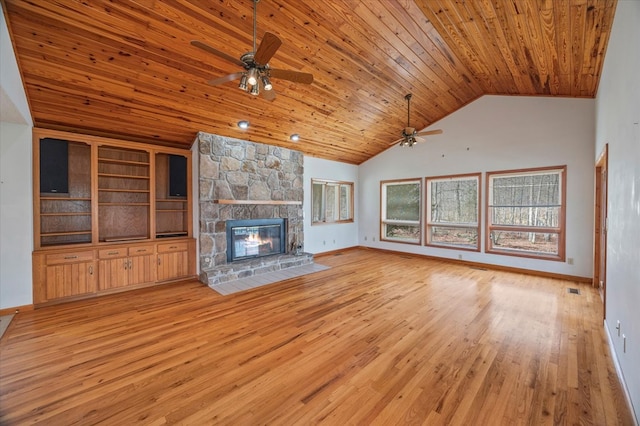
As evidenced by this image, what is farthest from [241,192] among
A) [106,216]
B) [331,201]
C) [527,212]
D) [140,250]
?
[527,212]

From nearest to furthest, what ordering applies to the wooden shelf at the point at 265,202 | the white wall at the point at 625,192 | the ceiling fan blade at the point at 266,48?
the white wall at the point at 625,192, the ceiling fan blade at the point at 266,48, the wooden shelf at the point at 265,202

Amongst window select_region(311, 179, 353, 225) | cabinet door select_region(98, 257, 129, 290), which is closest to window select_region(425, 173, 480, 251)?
window select_region(311, 179, 353, 225)

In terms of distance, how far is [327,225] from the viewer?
7.38 m

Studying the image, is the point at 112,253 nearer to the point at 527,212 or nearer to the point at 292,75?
the point at 292,75

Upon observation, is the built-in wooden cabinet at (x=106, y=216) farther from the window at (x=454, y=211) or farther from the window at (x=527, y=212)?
the window at (x=527, y=212)

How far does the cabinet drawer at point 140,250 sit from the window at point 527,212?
6.65 metres

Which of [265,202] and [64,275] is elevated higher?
[265,202]

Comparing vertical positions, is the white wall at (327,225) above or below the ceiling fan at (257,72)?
below

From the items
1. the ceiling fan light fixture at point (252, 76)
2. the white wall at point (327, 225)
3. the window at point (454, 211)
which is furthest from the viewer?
the white wall at point (327, 225)

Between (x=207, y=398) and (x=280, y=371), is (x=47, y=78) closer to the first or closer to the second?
(x=207, y=398)

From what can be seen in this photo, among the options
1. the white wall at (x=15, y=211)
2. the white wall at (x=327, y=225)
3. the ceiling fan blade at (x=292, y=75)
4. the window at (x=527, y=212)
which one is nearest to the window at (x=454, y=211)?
the window at (x=527, y=212)

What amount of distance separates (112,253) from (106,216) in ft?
2.71

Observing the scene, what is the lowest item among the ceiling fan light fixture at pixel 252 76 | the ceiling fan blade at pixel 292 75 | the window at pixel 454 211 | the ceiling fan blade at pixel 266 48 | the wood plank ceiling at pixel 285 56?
the window at pixel 454 211

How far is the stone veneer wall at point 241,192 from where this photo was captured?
4.85 metres
